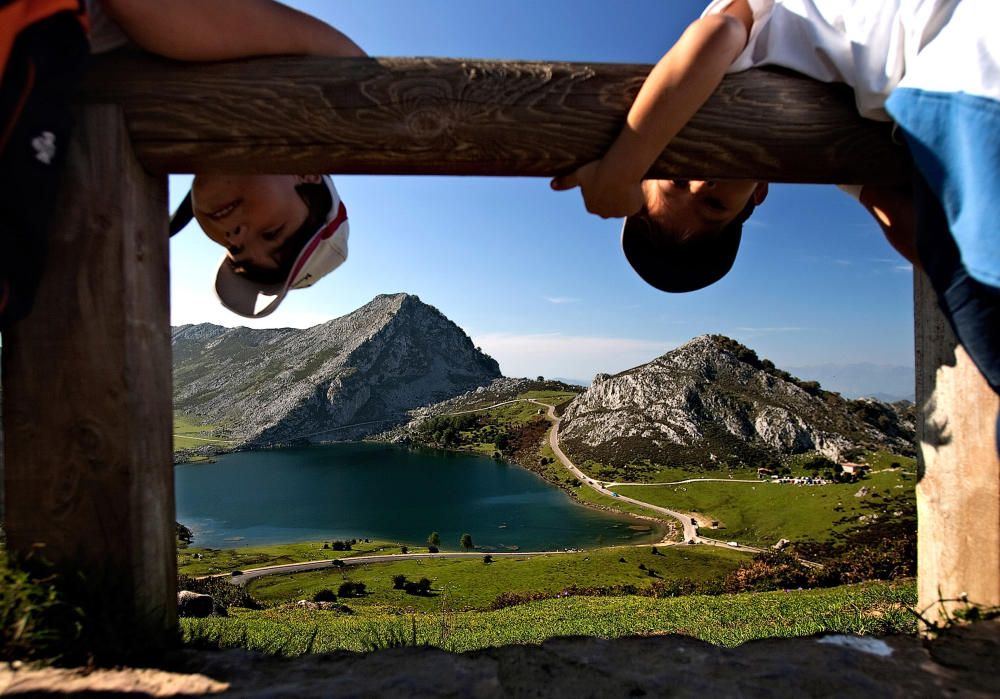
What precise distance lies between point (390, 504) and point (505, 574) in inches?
1901

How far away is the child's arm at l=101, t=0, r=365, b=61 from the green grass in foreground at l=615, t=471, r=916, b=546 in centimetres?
7072

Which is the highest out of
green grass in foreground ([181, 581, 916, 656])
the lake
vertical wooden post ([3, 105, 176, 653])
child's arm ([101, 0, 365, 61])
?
child's arm ([101, 0, 365, 61])

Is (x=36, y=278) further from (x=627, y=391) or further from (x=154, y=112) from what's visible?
(x=627, y=391)

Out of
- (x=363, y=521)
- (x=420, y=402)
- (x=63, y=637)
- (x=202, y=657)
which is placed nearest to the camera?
(x=63, y=637)

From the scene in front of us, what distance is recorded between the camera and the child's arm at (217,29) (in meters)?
1.80

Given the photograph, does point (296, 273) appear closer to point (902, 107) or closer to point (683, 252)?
point (683, 252)

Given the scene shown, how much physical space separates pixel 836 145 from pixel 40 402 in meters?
2.94

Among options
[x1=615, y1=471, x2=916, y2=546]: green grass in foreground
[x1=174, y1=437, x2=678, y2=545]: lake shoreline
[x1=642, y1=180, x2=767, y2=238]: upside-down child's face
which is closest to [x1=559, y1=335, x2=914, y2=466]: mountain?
[x1=174, y1=437, x2=678, y2=545]: lake shoreline

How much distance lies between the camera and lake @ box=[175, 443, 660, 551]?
75.7m

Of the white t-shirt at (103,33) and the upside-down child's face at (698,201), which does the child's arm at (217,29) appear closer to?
the white t-shirt at (103,33)

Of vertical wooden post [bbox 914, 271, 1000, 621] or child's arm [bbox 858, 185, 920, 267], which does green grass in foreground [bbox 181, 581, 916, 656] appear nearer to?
vertical wooden post [bbox 914, 271, 1000, 621]

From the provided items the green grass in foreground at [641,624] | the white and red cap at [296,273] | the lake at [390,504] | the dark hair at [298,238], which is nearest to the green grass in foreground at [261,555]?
the lake at [390,504]

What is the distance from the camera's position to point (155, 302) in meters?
1.98

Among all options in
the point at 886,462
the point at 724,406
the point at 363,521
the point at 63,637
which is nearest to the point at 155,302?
the point at 63,637
